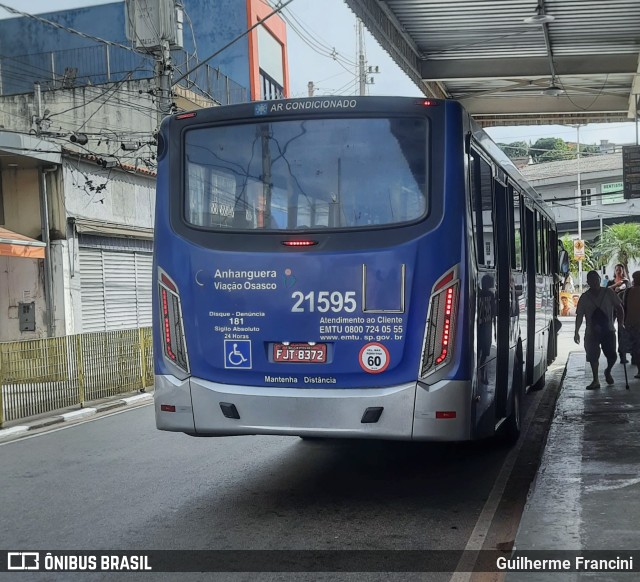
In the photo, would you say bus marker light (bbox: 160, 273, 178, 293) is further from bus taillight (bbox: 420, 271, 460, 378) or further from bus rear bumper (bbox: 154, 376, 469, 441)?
bus taillight (bbox: 420, 271, 460, 378)

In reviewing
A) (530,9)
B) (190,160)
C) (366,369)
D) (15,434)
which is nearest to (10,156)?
(15,434)

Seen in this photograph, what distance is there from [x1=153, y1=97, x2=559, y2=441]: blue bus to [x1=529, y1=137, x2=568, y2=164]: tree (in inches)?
3656

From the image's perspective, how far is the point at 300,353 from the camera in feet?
22.4

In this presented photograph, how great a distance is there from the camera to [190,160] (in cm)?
735

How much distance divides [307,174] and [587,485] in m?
3.27

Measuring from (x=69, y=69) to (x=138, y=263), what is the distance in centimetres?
887

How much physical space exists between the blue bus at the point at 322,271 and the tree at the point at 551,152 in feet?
305

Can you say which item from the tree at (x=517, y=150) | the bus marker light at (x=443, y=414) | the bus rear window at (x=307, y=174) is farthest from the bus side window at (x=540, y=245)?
the tree at (x=517, y=150)

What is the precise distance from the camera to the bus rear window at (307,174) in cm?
680

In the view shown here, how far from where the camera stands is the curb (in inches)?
472

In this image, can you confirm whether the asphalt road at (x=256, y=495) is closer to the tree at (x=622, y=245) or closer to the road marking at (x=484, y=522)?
the road marking at (x=484, y=522)

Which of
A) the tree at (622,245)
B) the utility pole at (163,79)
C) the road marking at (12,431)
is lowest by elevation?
the road marking at (12,431)

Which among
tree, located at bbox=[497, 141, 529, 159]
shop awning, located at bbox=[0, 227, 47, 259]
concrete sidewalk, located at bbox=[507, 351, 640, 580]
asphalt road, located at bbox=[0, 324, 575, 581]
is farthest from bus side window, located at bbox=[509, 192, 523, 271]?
tree, located at bbox=[497, 141, 529, 159]

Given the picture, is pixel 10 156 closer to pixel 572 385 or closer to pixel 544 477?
pixel 572 385
